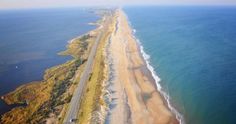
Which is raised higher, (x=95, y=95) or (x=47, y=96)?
(x=95, y=95)

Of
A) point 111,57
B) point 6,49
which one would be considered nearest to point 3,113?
→ point 111,57

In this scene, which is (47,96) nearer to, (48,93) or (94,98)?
(48,93)

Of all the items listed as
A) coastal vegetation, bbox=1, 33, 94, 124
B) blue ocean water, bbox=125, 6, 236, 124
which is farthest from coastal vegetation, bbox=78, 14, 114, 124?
blue ocean water, bbox=125, 6, 236, 124

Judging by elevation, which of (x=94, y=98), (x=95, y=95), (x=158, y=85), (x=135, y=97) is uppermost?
(x=95, y=95)

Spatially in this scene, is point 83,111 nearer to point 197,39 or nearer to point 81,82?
point 81,82

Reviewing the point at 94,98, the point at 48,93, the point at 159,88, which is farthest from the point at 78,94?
the point at 159,88

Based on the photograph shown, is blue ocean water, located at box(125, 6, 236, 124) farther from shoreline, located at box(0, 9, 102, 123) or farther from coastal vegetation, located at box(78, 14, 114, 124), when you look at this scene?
shoreline, located at box(0, 9, 102, 123)

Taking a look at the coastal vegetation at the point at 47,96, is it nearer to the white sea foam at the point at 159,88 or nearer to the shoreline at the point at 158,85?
the shoreline at the point at 158,85
